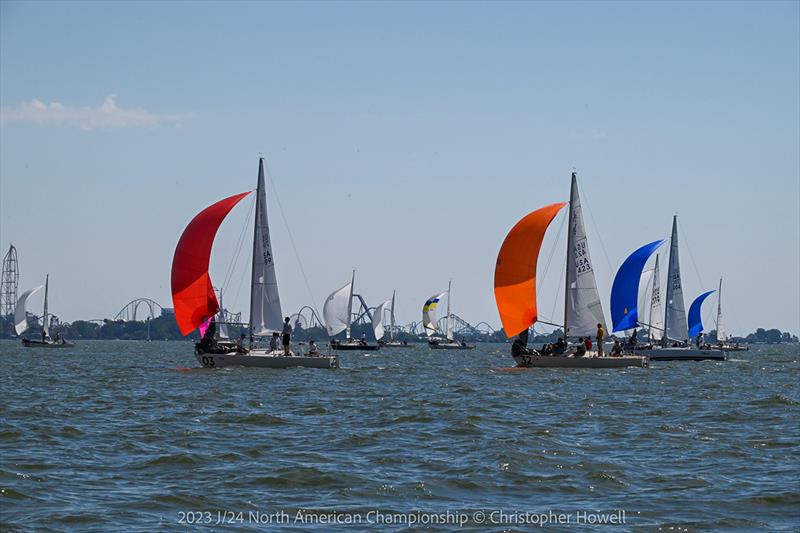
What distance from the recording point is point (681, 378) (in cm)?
3691

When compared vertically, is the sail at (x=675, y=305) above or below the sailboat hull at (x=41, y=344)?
above

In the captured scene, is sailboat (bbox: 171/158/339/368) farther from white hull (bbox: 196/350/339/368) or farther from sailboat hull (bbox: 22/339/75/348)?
sailboat hull (bbox: 22/339/75/348)

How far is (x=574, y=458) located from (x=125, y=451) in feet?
19.6

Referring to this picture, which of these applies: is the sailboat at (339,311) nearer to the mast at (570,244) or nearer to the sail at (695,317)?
the sail at (695,317)

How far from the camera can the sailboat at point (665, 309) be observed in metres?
51.5

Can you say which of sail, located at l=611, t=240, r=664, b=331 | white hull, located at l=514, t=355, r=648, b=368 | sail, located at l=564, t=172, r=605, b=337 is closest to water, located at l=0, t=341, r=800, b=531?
white hull, located at l=514, t=355, r=648, b=368

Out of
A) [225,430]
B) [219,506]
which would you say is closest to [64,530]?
[219,506]

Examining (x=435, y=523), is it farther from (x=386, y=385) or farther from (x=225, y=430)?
(x=386, y=385)

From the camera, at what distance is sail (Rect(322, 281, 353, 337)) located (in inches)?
4102

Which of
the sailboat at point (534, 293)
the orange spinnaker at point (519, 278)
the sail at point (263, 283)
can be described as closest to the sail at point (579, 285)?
the sailboat at point (534, 293)

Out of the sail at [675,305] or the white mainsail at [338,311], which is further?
the white mainsail at [338,311]

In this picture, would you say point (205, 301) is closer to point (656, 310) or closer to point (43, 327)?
point (656, 310)

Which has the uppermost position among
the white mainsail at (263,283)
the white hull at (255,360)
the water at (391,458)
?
the white mainsail at (263,283)

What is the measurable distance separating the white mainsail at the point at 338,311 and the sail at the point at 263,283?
64.6 m
